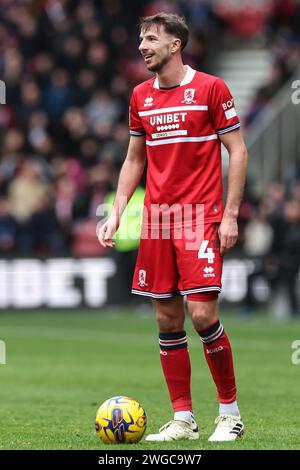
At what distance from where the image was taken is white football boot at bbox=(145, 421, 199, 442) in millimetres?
7715

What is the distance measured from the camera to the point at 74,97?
23.6m

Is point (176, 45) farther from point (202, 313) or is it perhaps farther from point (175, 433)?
point (175, 433)

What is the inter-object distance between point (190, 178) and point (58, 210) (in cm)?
1373

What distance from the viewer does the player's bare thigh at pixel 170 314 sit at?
787 centimetres

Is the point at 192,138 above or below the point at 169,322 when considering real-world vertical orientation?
above

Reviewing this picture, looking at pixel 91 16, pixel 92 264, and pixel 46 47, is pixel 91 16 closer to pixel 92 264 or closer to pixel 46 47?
pixel 46 47

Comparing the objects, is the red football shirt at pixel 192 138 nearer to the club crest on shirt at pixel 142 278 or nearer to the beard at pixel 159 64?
the beard at pixel 159 64

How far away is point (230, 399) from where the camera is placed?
7809 millimetres

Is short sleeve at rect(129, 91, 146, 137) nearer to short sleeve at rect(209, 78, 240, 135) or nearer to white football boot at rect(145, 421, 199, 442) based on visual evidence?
short sleeve at rect(209, 78, 240, 135)

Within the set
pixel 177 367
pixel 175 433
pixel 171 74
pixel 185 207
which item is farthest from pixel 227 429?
pixel 171 74

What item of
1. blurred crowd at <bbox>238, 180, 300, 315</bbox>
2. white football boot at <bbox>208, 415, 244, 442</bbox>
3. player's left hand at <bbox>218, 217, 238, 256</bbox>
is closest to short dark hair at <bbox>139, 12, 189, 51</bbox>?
player's left hand at <bbox>218, 217, 238, 256</bbox>

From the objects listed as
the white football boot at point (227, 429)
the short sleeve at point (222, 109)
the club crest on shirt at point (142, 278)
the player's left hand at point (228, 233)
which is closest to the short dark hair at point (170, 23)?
the short sleeve at point (222, 109)

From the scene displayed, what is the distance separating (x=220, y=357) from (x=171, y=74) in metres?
1.75

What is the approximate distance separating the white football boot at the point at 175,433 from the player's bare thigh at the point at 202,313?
0.62m
